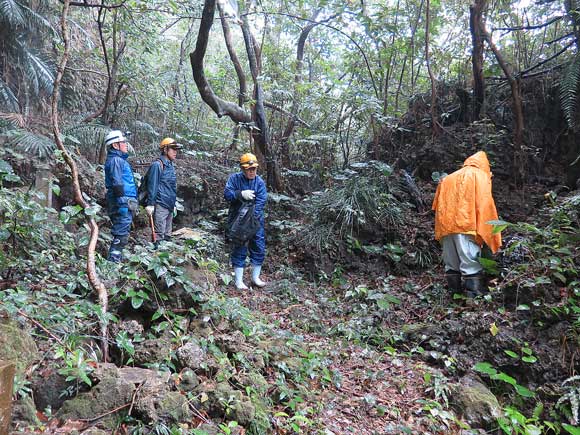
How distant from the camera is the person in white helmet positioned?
5195 millimetres

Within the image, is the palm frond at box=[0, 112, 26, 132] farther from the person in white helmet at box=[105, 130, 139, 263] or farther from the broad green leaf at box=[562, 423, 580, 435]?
the broad green leaf at box=[562, 423, 580, 435]

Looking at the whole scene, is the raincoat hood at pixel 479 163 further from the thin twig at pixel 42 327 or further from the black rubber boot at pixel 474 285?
the thin twig at pixel 42 327

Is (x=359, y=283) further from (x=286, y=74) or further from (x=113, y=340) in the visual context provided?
(x=286, y=74)

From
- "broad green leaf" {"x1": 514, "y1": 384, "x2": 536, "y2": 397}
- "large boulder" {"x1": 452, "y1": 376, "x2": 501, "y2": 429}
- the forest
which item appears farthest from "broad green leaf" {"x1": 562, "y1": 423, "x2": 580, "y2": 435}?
"large boulder" {"x1": 452, "y1": 376, "x2": 501, "y2": 429}

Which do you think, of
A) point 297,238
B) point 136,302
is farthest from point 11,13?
point 136,302

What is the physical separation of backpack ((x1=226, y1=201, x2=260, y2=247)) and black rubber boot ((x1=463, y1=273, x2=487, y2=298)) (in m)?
3.12

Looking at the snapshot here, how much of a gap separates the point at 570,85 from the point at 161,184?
21.4 ft

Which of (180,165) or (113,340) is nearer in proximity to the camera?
(113,340)

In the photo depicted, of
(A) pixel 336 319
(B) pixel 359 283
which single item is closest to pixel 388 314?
(A) pixel 336 319

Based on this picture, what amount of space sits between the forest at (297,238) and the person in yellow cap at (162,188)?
114mm

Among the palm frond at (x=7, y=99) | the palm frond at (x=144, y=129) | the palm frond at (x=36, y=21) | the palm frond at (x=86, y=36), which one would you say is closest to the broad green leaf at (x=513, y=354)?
the palm frond at (x=144, y=129)

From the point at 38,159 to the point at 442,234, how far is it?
21.1 ft

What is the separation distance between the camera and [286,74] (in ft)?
32.6

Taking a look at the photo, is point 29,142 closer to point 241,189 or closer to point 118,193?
point 118,193
